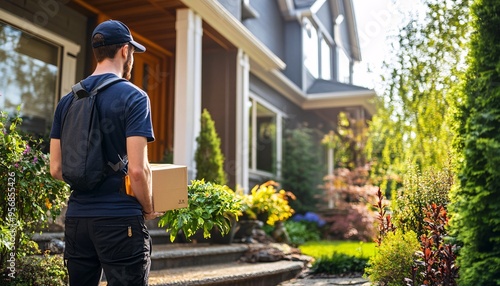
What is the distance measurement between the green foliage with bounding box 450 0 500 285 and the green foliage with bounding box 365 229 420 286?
961 millimetres

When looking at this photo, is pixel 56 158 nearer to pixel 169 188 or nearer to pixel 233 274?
pixel 169 188

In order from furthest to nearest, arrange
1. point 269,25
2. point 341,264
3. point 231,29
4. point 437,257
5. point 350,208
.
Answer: point 269,25
point 350,208
point 231,29
point 341,264
point 437,257

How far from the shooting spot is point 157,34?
28.9 feet

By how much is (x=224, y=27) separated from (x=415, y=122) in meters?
3.12

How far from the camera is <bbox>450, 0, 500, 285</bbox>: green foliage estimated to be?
102 inches

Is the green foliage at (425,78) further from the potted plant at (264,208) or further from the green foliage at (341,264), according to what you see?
the potted plant at (264,208)

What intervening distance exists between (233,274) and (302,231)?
18.1 ft

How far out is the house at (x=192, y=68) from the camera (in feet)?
23.9

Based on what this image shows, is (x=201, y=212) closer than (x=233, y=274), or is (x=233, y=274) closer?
(x=201, y=212)

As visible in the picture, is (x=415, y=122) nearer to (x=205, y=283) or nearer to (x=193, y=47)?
(x=193, y=47)

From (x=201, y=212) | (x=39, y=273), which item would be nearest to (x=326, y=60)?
(x=39, y=273)

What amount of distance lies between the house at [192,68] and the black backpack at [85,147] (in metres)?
4.98

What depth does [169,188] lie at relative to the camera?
2396 millimetres

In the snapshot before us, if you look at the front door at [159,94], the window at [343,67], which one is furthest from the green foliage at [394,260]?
the window at [343,67]
